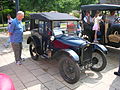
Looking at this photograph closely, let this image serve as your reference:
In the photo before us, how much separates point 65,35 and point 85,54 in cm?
88

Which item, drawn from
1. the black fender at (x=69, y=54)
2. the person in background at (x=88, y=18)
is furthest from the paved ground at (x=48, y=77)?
the person in background at (x=88, y=18)

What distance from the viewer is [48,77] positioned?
3852 millimetres

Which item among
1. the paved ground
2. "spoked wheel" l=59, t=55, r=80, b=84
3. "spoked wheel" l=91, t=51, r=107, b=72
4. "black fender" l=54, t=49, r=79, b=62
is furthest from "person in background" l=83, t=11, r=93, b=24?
"spoked wheel" l=59, t=55, r=80, b=84

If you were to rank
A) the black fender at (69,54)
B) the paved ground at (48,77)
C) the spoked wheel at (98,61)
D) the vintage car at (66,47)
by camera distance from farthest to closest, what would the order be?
the spoked wheel at (98,61) → the vintage car at (66,47) → the paved ground at (48,77) → the black fender at (69,54)

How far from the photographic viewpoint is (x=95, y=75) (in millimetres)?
3955

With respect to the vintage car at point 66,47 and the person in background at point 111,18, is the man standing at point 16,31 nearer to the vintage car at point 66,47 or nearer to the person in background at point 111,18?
the vintage car at point 66,47

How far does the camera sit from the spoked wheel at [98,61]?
3.95 meters

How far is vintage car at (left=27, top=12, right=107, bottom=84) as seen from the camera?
11.6 ft

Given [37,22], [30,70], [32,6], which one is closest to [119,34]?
[37,22]

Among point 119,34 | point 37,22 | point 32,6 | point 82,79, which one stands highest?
point 32,6

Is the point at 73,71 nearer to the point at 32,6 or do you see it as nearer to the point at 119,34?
the point at 119,34

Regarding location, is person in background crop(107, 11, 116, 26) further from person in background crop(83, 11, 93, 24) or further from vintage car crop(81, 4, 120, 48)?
person in background crop(83, 11, 93, 24)

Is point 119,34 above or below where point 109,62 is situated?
above

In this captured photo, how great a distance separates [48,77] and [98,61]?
164cm
